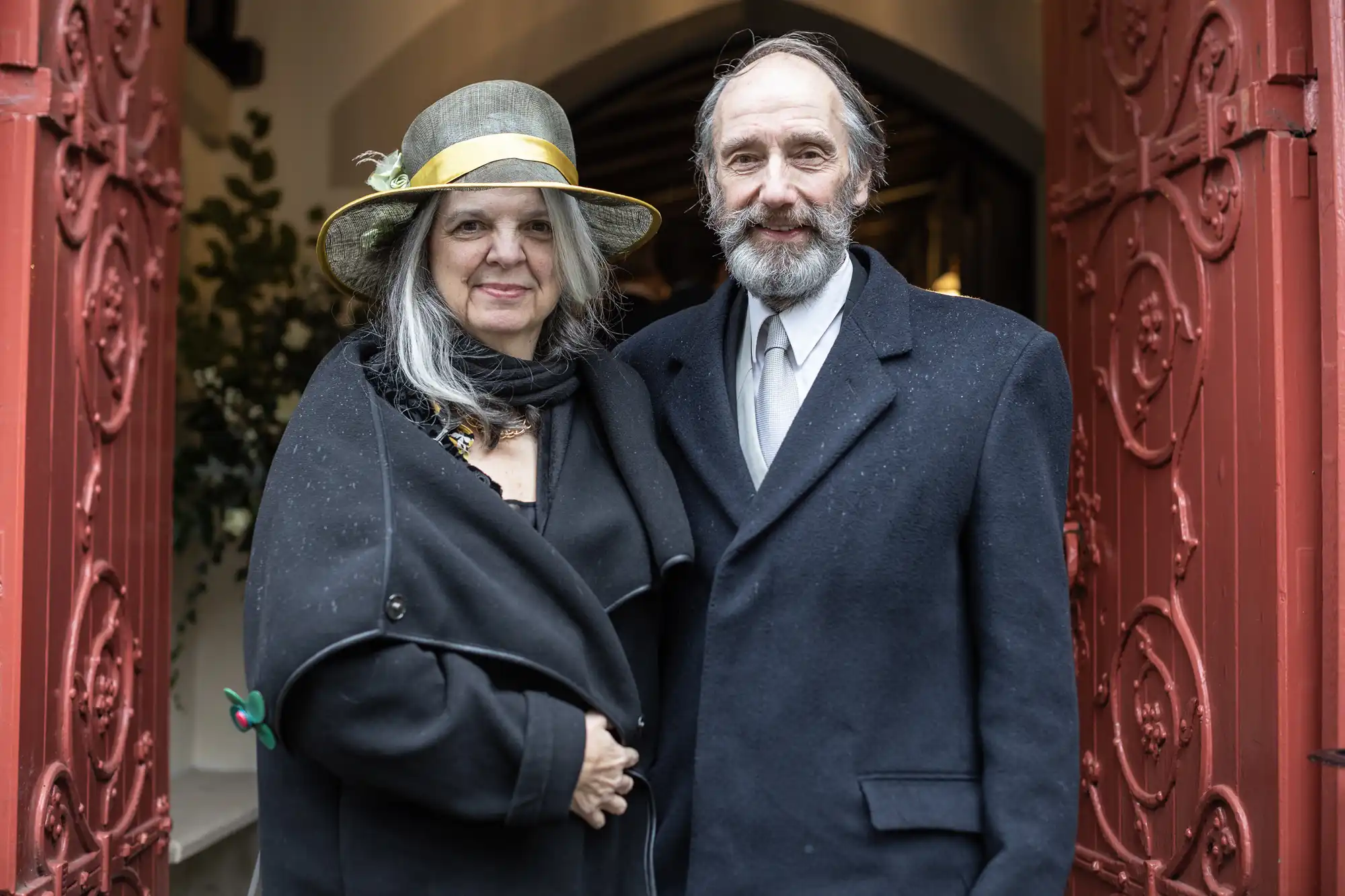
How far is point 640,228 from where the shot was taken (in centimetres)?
220

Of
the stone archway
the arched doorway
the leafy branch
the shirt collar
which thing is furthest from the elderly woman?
the arched doorway

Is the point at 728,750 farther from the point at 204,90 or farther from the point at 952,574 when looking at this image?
the point at 204,90

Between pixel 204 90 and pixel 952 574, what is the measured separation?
3.28 m

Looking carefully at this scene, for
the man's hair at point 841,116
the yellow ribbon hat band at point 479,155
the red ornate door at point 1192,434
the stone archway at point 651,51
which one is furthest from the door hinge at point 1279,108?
the stone archway at point 651,51

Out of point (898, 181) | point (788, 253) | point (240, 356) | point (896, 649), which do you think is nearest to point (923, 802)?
point (896, 649)

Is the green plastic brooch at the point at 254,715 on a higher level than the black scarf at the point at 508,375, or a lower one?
lower

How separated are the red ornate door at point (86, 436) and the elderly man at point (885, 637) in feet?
3.44

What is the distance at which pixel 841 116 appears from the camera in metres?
2.08

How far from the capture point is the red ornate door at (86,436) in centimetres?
218

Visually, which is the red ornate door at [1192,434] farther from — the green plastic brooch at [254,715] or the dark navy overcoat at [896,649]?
the green plastic brooch at [254,715]

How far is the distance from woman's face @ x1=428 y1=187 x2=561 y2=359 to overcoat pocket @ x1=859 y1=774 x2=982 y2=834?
805 millimetres

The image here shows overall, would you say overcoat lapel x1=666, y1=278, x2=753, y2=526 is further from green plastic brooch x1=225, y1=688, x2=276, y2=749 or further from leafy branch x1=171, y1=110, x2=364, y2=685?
leafy branch x1=171, y1=110, x2=364, y2=685

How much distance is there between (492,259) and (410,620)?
567 mm

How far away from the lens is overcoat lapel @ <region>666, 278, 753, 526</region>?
1945mm
